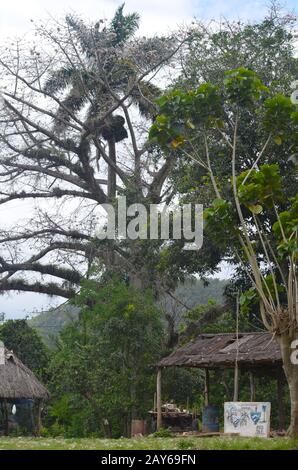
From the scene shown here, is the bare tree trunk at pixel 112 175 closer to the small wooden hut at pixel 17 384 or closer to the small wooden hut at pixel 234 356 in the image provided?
the small wooden hut at pixel 17 384

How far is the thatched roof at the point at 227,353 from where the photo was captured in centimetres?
1825

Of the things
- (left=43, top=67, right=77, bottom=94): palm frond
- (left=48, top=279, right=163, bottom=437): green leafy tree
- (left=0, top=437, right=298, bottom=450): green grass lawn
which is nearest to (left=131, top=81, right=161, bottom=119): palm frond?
(left=43, top=67, right=77, bottom=94): palm frond

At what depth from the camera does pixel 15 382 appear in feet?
78.3

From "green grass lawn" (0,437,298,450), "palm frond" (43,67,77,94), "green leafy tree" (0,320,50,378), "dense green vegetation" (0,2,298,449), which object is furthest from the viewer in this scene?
"green leafy tree" (0,320,50,378)

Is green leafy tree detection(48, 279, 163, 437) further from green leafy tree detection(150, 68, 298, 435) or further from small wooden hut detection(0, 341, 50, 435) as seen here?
green leafy tree detection(150, 68, 298, 435)

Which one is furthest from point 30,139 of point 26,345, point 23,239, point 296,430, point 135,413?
point 296,430

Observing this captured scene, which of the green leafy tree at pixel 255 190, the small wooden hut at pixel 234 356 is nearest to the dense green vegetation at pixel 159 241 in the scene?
the green leafy tree at pixel 255 190

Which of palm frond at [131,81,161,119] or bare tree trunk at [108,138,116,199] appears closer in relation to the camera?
palm frond at [131,81,161,119]

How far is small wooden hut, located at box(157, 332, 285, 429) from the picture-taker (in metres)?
18.4

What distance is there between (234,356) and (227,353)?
1.29ft

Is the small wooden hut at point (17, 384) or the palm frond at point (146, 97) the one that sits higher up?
the palm frond at point (146, 97)

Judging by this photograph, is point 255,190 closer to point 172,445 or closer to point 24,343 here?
point 172,445

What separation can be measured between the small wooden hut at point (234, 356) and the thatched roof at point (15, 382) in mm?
5177
